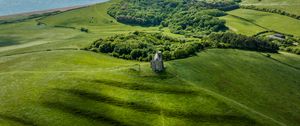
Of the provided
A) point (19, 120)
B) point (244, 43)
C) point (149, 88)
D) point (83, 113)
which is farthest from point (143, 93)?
point (244, 43)

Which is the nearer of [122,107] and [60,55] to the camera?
[122,107]

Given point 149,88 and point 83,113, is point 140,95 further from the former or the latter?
point 83,113

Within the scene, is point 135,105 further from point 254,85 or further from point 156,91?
point 254,85

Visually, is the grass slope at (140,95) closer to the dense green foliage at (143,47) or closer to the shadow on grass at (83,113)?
the shadow on grass at (83,113)

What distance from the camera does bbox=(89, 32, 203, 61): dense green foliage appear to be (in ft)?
441

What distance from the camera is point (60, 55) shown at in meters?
135

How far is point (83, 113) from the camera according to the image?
3280 inches

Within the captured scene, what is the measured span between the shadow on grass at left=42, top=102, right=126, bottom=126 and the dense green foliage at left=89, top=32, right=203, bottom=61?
1952 inches

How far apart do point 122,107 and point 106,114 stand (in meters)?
5.18

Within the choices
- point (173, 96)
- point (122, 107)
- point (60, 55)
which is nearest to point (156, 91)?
point (173, 96)

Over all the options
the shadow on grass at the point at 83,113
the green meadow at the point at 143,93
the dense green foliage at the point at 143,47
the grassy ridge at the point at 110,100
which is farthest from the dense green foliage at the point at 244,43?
the shadow on grass at the point at 83,113

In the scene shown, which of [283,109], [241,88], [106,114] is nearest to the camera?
[106,114]

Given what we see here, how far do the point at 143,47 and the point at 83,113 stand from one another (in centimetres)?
6750

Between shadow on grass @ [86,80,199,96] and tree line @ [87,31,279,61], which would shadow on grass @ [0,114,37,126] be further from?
tree line @ [87,31,279,61]
